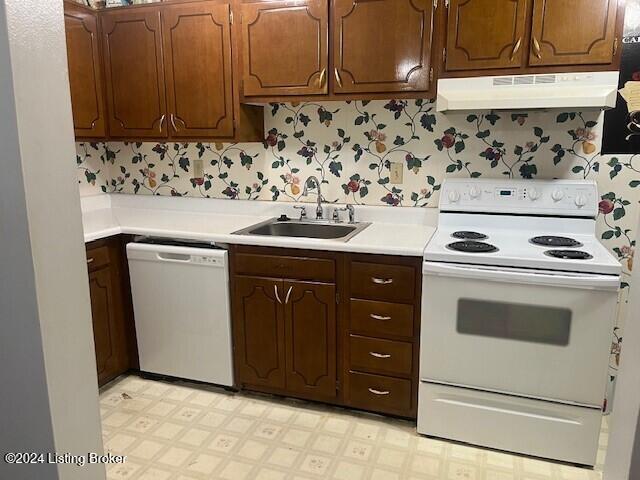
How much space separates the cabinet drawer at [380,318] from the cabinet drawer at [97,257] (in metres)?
1.33

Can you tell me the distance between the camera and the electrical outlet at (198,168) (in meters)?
3.11

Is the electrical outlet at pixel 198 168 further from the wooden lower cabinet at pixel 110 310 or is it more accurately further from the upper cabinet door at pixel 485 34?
the upper cabinet door at pixel 485 34

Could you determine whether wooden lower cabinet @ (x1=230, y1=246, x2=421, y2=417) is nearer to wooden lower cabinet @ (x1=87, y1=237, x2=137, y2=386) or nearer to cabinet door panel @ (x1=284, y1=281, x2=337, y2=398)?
cabinet door panel @ (x1=284, y1=281, x2=337, y2=398)

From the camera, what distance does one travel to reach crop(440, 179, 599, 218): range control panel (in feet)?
7.70

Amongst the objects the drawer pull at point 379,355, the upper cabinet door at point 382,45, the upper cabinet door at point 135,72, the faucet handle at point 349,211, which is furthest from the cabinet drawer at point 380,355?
the upper cabinet door at point 135,72

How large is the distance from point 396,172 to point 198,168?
1253 mm

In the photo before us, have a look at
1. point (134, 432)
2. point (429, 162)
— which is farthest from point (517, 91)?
point (134, 432)

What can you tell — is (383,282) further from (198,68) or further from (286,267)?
(198,68)

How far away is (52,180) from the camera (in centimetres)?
100

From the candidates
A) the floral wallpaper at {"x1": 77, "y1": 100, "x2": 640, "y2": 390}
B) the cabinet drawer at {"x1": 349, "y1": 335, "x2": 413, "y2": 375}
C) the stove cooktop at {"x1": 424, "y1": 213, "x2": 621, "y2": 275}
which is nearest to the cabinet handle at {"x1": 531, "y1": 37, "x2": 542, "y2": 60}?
the floral wallpaper at {"x1": 77, "y1": 100, "x2": 640, "y2": 390}

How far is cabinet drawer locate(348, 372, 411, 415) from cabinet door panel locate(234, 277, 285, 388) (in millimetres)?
381

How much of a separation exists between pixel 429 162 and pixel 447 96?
1.71 ft

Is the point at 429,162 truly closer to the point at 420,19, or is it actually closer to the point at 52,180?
the point at 420,19

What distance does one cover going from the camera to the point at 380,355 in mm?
2324
